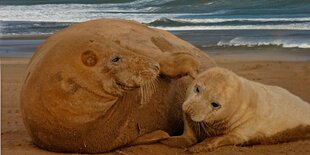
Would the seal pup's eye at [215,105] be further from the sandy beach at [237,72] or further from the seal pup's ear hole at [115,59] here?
the seal pup's ear hole at [115,59]

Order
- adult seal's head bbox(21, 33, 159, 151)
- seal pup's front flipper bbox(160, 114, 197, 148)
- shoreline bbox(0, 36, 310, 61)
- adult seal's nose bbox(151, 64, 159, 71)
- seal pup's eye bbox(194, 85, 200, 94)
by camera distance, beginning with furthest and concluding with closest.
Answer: shoreline bbox(0, 36, 310, 61) → seal pup's front flipper bbox(160, 114, 197, 148) → seal pup's eye bbox(194, 85, 200, 94) → adult seal's nose bbox(151, 64, 159, 71) → adult seal's head bbox(21, 33, 159, 151)

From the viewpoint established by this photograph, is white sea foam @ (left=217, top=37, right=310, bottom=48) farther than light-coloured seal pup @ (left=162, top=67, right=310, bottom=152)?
Yes

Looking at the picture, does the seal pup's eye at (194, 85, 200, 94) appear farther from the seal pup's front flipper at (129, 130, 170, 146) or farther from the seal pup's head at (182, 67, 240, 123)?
the seal pup's front flipper at (129, 130, 170, 146)

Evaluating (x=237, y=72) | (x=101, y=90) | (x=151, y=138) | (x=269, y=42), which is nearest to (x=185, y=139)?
(x=151, y=138)

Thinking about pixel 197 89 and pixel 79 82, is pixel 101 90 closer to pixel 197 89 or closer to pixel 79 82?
pixel 79 82

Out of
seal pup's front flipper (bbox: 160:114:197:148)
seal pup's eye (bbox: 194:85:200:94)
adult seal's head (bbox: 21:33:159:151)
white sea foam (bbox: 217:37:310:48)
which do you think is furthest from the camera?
white sea foam (bbox: 217:37:310:48)

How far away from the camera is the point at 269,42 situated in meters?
16.1

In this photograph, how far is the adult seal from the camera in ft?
16.5

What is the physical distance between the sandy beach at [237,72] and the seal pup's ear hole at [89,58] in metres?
0.86

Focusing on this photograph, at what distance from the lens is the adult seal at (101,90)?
198 inches

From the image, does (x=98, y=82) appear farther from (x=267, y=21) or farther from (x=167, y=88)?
(x=267, y=21)

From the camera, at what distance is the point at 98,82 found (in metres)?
5.00

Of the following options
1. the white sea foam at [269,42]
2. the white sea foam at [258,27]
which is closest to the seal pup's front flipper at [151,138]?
the white sea foam at [269,42]

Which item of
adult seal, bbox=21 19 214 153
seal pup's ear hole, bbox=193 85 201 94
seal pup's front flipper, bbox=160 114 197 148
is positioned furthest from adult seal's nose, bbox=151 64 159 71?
seal pup's front flipper, bbox=160 114 197 148
